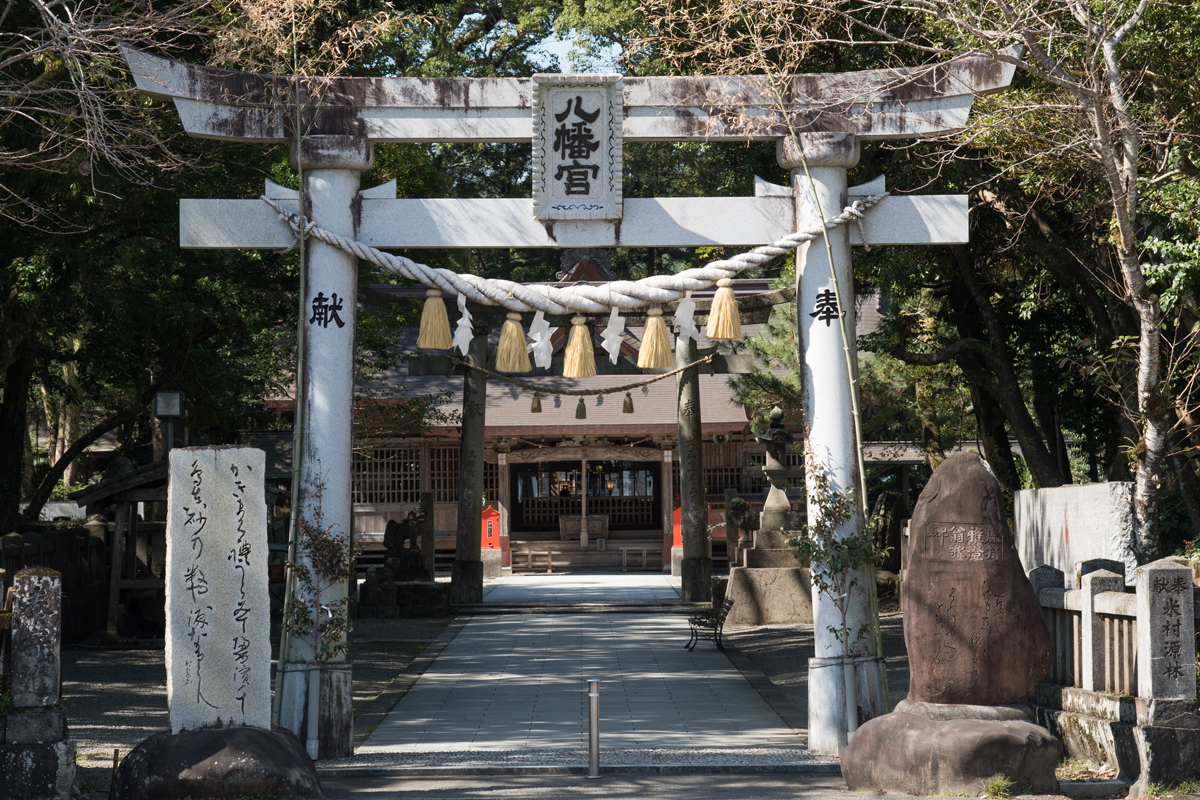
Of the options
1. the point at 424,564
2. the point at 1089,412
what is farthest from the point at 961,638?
the point at 424,564

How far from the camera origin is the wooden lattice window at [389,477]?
23750 millimetres

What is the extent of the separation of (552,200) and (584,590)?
42.0 ft

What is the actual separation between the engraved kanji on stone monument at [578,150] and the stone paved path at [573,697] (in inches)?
166

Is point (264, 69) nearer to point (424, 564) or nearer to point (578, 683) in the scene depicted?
point (578, 683)

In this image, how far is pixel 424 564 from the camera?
17875mm

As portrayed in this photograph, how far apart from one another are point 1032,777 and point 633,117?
214 inches

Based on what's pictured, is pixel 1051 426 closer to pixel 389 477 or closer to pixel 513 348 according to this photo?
pixel 513 348

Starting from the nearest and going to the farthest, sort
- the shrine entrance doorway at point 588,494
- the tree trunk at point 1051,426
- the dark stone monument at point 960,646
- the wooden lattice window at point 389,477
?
→ the dark stone monument at point 960,646
the tree trunk at point 1051,426
the wooden lattice window at point 389,477
the shrine entrance doorway at point 588,494

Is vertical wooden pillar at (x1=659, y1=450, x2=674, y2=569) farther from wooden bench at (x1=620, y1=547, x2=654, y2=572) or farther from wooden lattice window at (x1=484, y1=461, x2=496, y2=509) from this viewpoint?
wooden lattice window at (x1=484, y1=461, x2=496, y2=509)

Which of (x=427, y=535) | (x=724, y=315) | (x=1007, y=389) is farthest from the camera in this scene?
(x=427, y=535)

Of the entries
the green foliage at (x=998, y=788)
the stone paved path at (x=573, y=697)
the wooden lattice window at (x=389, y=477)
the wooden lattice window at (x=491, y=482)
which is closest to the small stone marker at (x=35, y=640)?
the stone paved path at (x=573, y=697)

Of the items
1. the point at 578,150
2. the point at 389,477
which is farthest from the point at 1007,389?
the point at 389,477

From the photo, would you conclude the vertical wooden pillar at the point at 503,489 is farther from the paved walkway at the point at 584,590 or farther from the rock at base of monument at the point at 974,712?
the rock at base of monument at the point at 974,712

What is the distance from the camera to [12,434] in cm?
1418
